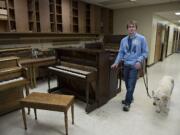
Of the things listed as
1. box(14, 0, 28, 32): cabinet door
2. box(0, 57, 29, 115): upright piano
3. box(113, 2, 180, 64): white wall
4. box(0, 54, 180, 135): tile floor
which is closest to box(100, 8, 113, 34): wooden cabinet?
box(113, 2, 180, 64): white wall

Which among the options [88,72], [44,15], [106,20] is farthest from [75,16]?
[88,72]

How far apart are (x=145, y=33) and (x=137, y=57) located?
4142 mm

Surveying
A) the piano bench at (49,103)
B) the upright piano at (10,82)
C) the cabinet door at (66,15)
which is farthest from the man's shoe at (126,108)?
the cabinet door at (66,15)

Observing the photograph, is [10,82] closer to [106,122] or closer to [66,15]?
[106,122]

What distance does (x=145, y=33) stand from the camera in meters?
6.35

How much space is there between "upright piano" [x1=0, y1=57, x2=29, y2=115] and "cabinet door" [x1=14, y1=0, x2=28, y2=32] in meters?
1.40

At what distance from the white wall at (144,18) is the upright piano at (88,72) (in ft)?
13.3

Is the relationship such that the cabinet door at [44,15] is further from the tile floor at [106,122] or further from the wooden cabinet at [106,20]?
the wooden cabinet at [106,20]

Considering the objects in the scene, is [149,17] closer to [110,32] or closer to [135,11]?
[135,11]

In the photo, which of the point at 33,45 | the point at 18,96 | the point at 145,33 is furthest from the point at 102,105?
the point at 145,33

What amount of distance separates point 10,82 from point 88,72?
1.31m

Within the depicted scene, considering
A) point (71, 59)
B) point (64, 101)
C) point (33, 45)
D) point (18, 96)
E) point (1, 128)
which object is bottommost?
point (1, 128)

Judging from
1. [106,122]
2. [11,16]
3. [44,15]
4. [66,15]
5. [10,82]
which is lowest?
[106,122]

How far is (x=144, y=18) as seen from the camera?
624 centimetres
